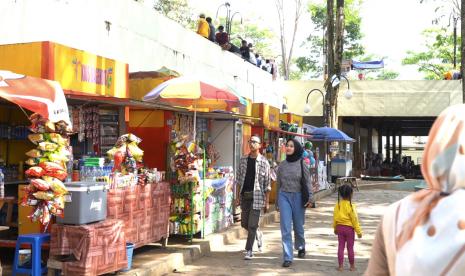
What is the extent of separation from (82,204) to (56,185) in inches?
16.8

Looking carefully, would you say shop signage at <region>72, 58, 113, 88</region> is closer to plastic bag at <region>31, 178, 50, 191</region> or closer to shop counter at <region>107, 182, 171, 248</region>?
shop counter at <region>107, 182, 171, 248</region>

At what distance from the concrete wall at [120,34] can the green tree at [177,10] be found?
57.9 ft

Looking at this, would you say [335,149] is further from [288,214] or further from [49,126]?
[49,126]

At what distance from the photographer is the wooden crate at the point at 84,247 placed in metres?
5.88

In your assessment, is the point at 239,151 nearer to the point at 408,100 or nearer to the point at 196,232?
the point at 196,232

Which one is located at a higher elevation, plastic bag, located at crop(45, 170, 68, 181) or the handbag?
plastic bag, located at crop(45, 170, 68, 181)

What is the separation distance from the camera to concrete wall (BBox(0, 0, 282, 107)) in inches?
329

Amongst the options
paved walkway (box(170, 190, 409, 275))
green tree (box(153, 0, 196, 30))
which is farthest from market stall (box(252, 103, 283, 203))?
green tree (box(153, 0, 196, 30))

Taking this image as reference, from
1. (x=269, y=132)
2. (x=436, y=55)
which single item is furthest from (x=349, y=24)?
(x=269, y=132)

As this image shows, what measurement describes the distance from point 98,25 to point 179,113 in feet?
7.87

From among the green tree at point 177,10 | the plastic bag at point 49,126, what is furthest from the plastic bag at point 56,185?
the green tree at point 177,10

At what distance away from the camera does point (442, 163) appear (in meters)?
1.59

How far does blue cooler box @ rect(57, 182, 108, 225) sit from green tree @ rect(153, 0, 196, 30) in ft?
98.6

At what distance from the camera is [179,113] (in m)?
9.88
